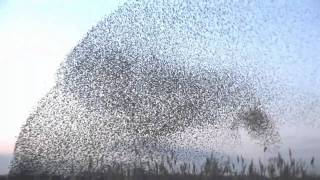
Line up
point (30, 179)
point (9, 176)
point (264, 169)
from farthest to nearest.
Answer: point (9, 176), point (30, 179), point (264, 169)

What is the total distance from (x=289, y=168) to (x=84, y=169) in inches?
215

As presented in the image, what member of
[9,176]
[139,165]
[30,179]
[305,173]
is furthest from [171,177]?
[9,176]

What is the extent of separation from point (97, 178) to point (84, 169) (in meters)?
1.12

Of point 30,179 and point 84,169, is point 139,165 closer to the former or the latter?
point 84,169

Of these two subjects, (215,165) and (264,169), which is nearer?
(215,165)

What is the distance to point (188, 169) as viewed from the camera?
14266 mm

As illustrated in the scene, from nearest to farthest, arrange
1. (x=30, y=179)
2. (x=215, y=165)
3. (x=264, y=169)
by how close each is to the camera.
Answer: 1. (x=215, y=165)
2. (x=264, y=169)
3. (x=30, y=179)

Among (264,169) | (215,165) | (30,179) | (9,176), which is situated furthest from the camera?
(9,176)

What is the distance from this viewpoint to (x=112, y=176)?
13656 millimetres

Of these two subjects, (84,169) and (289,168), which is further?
(84,169)

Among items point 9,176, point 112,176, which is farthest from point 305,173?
point 9,176

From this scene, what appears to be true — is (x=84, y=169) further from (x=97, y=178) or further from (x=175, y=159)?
(x=175, y=159)

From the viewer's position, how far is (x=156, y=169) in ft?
46.3

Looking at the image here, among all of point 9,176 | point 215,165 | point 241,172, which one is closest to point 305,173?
point 241,172
